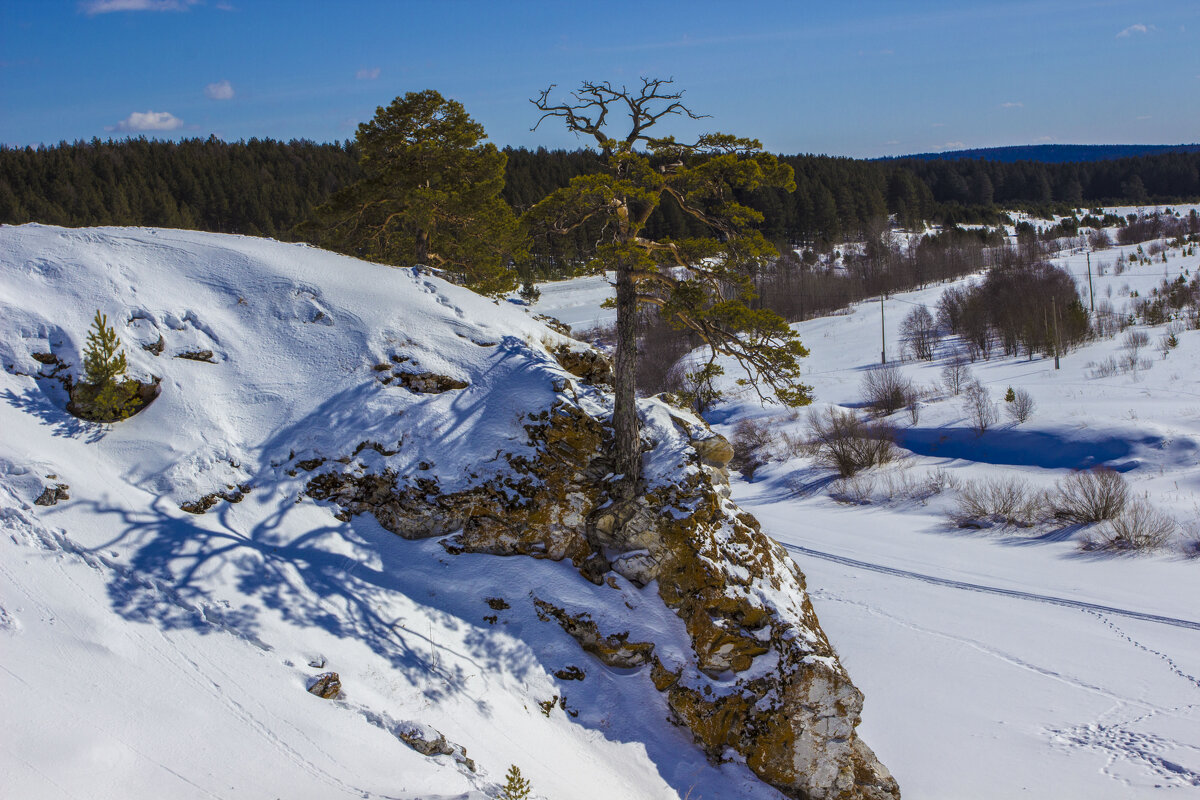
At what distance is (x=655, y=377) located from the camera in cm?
4100

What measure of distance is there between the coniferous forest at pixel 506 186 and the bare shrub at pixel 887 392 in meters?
17.7

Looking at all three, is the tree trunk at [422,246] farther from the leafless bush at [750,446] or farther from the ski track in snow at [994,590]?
the leafless bush at [750,446]

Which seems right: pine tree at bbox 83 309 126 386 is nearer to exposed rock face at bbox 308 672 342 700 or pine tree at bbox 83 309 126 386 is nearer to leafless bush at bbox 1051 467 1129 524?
exposed rock face at bbox 308 672 342 700

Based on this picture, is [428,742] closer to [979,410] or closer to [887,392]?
[979,410]

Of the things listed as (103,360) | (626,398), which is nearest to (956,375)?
(626,398)

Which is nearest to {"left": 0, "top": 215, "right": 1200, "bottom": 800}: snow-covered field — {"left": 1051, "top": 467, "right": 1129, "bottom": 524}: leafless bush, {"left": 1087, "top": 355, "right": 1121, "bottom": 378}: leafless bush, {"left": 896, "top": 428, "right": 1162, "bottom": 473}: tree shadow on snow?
{"left": 1051, "top": 467, "right": 1129, "bottom": 524}: leafless bush

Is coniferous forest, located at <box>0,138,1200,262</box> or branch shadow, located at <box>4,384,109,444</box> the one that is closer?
branch shadow, located at <box>4,384,109,444</box>

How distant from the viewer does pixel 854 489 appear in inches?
1045

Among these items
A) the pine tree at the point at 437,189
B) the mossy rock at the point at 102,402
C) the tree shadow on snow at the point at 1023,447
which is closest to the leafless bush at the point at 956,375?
the tree shadow on snow at the point at 1023,447

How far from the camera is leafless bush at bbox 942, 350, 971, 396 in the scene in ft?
117

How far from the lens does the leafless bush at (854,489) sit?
84.9 ft

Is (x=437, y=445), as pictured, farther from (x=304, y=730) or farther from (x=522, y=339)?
(x=304, y=730)

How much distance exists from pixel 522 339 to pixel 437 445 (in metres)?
2.75

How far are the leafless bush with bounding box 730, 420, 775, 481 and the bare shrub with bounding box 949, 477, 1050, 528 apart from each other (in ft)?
30.3
